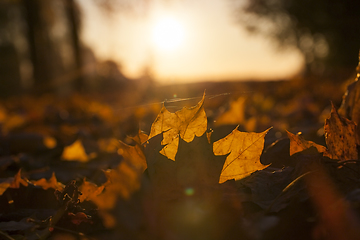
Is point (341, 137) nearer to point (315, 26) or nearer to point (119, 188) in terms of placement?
point (119, 188)

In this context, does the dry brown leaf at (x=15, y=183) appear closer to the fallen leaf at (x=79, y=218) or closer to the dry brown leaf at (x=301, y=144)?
the fallen leaf at (x=79, y=218)

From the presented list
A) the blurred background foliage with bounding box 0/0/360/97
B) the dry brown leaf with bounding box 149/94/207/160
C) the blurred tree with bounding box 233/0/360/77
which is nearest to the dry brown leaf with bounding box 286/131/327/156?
the dry brown leaf with bounding box 149/94/207/160

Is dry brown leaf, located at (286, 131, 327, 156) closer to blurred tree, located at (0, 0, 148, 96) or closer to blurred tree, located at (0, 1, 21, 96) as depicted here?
blurred tree, located at (0, 0, 148, 96)

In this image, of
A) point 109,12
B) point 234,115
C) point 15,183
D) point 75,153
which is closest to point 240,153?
point 15,183

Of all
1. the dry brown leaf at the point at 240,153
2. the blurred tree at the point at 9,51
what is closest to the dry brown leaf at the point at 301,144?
the dry brown leaf at the point at 240,153

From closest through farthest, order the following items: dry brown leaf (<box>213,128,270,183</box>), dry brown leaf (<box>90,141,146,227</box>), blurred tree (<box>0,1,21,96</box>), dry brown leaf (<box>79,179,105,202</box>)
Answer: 1. dry brown leaf (<box>90,141,146,227</box>)
2. dry brown leaf (<box>213,128,270,183</box>)
3. dry brown leaf (<box>79,179,105,202</box>)
4. blurred tree (<box>0,1,21,96</box>)

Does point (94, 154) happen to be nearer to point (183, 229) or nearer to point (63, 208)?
point (63, 208)

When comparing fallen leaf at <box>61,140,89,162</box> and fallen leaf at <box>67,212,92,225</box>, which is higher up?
fallen leaf at <box>67,212,92,225</box>

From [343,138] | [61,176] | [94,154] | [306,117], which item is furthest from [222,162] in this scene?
[306,117]
